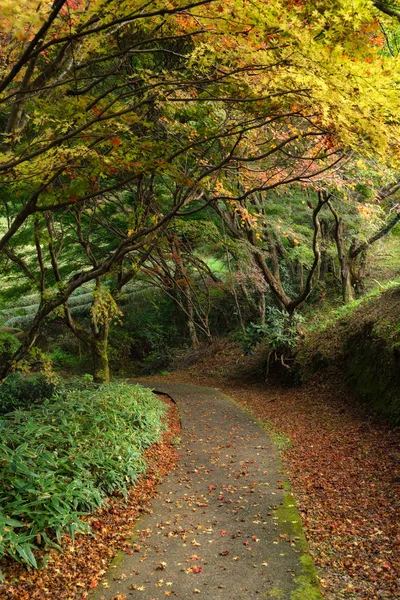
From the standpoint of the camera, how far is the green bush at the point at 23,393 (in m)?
8.20

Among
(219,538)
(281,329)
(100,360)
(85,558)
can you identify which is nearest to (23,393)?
(100,360)

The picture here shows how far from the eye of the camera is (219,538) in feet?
15.6

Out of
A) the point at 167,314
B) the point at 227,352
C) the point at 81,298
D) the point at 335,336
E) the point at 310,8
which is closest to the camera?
the point at 310,8

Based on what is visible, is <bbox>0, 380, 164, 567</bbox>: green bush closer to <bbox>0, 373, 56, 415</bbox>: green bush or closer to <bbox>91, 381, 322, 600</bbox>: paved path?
<bbox>0, 373, 56, 415</bbox>: green bush

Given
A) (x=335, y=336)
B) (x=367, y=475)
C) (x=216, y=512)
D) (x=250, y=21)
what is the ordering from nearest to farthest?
(x=250, y=21) → (x=216, y=512) → (x=367, y=475) → (x=335, y=336)

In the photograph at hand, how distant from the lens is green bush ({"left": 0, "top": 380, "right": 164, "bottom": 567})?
4234mm

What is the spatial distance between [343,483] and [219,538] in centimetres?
196

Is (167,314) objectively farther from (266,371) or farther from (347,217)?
(347,217)

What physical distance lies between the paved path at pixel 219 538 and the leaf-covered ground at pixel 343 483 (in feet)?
0.72

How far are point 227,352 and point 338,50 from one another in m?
13.9

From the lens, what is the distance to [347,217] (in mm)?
13539

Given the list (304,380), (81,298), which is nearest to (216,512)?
(304,380)

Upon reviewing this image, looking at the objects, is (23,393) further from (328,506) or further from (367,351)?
(367,351)

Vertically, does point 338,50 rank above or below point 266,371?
above
